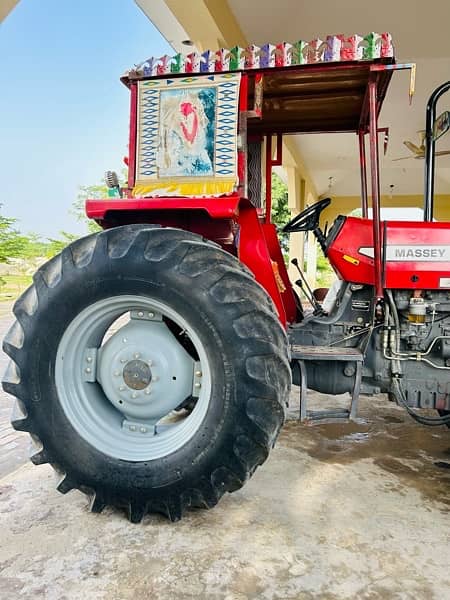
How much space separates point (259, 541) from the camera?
1822mm

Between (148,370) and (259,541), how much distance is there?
78cm

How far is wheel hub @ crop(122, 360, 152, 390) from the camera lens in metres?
2.01

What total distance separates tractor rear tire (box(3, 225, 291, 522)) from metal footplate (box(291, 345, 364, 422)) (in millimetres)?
493

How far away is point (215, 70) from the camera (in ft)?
7.24

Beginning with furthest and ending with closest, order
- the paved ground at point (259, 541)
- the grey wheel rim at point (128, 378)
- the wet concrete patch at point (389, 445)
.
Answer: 1. the wet concrete patch at point (389, 445)
2. the grey wheel rim at point (128, 378)
3. the paved ground at point (259, 541)

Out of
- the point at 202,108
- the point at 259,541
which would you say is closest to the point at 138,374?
the point at 259,541

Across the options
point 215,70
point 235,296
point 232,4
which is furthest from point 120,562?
point 232,4

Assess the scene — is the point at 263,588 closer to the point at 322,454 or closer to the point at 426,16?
the point at 322,454

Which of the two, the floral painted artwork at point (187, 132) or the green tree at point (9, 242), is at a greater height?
the green tree at point (9, 242)

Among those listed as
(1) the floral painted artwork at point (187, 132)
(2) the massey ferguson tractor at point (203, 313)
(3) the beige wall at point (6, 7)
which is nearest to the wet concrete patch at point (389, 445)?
(2) the massey ferguson tractor at point (203, 313)

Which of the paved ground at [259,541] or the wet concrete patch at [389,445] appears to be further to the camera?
the wet concrete patch at [389,445]

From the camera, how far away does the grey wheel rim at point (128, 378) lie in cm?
196

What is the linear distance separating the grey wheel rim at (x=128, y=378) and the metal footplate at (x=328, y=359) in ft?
1.78

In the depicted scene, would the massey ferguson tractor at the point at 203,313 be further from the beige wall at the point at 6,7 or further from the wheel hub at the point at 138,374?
the beige wall at the point at 6,7
